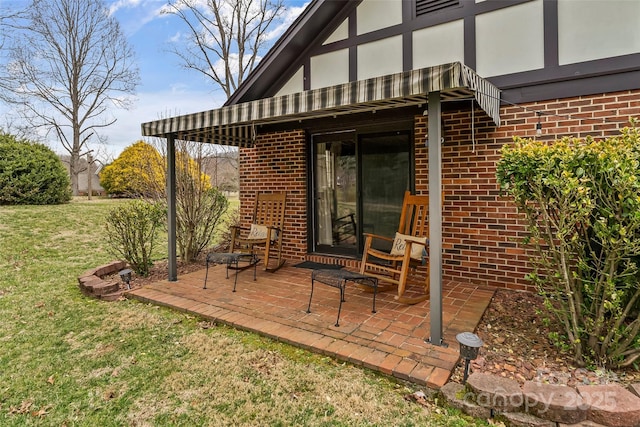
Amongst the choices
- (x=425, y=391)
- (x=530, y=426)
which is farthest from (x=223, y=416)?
(x=530, y=426)

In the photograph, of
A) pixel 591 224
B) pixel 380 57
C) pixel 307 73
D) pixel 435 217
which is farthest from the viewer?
pixel 307 73

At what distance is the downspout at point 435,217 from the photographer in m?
2.86

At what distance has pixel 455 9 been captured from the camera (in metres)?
4.51

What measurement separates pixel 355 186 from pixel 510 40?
2792 millimetres

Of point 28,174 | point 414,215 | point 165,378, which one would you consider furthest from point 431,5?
point 28,174

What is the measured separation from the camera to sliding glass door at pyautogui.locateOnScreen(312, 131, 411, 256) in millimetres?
5359

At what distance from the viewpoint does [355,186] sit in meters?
5.70

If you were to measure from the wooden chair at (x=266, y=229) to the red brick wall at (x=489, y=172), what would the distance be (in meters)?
2.21

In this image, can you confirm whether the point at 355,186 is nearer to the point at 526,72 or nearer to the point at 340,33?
the point at 340,33

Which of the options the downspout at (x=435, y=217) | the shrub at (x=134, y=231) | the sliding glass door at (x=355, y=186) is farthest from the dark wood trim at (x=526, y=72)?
the shrub at (x=134, y=231)

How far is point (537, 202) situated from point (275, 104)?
251 centimetres

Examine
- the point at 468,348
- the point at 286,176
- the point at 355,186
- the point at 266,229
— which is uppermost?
the point at 286,176

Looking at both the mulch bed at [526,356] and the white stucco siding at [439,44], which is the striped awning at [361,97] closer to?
the white stucco siding at [439,44]

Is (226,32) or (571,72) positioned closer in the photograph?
(571,72)
